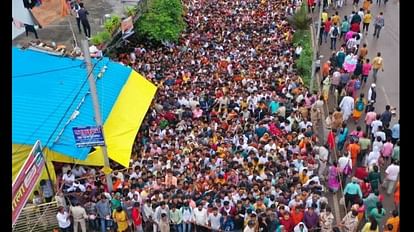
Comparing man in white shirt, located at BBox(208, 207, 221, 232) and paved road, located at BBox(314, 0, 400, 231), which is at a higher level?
paved road, located at BBox(314, 0, 400, 231)

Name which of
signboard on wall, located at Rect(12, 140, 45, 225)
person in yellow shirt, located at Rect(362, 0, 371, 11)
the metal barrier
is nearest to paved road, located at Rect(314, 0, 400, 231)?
person in yellow shirt, located at Rect(362, 0, 371, 11)

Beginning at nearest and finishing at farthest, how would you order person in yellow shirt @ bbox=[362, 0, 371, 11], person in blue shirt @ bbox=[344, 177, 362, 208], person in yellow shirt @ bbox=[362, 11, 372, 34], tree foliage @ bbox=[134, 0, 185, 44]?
person in blue shirt @ bbox=[344, 177, 362, 208], person in yellow shirt @ bbox=[362, 11, 372, 34], tree foliage @ bbox=[134, 0, 185, 44], person in yellow shirt @ bbox=[362, 0, 371, 11]

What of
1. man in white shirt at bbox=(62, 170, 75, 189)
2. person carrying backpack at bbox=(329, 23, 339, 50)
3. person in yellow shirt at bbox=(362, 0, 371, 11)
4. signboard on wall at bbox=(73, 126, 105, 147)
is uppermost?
person in yellow shirt at bbox=(362, 0, 371, 11)

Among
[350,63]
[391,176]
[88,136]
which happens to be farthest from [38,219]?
[350,63]

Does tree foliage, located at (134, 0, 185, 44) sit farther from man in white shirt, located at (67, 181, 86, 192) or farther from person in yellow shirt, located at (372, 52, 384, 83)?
man in white shirt, located at (67, 181, 86, 192)

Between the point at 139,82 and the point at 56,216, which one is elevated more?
the point at 139,82

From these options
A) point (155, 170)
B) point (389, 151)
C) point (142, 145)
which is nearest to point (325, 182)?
point (389, 151)

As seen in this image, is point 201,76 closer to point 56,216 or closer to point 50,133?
point 50,133
